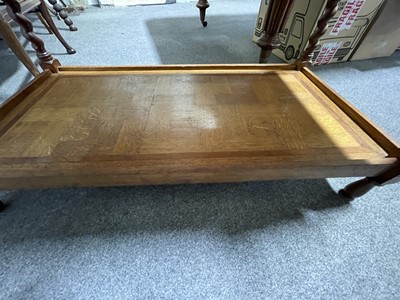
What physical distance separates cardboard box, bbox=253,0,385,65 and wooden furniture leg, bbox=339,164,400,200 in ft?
3.08

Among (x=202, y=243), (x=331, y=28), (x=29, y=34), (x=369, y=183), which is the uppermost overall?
(x=29, y=34)

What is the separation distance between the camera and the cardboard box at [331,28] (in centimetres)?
110

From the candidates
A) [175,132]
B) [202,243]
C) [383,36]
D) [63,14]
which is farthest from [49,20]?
[383,36]

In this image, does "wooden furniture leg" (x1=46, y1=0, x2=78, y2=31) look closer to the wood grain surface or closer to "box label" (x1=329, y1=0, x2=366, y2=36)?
the wood grain surface

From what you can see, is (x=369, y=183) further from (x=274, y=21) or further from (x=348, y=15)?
(x=348, y=15)

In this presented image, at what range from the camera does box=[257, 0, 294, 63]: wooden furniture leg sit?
0.69 metres

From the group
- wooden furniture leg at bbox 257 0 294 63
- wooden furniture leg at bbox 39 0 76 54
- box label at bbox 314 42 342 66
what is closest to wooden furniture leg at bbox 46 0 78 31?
wooden furniture leg at bbox 39 0 76 54

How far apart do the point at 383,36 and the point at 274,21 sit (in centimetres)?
112

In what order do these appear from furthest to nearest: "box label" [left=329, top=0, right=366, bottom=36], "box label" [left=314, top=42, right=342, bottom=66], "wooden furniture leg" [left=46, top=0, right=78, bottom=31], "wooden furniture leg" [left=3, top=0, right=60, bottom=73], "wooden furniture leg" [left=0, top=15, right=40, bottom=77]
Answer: "wooden furniture leg" [left=46, top=0, right=78, bottom=31], "box label" [left=314, top=42, right=342, bottom=66], "box label" [left=329, top=0, right=366, bottom=36], "wooden furniture leg" [left=0, top=15, right=40, bottom=77], "wooden furniture leg" [left=3, top=0, right=60, bottom=73]

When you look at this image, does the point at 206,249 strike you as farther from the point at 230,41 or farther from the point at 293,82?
the point at 230,41

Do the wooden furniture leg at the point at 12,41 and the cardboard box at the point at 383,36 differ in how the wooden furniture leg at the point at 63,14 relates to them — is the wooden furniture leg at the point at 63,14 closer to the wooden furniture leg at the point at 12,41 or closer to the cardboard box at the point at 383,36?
the wooden furniture leg at the point at 12,41

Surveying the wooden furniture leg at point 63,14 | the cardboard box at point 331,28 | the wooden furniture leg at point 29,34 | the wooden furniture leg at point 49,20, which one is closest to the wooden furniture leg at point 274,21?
the cardboard box at point 331,28

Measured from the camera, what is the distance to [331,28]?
1156mm

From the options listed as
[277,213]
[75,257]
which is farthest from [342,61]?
[75,257]
